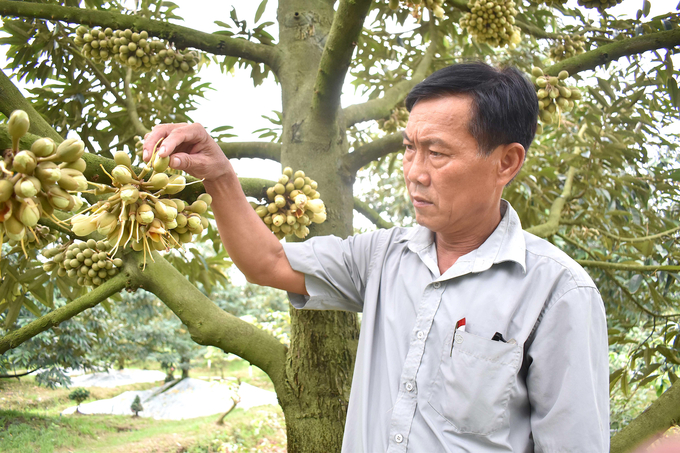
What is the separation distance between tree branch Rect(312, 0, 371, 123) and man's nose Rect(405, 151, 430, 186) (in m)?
0.62

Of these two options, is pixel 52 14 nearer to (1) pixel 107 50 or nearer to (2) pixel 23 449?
(1) pixel 107 50

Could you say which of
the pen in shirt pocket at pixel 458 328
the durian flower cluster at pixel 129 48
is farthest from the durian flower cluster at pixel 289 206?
the durian flower cluster at pixel 129 48

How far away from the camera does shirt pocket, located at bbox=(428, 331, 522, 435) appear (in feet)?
4.14

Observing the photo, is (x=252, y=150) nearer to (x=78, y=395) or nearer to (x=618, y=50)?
(x=618, y=50)

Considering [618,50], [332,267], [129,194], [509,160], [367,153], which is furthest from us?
[367,153]

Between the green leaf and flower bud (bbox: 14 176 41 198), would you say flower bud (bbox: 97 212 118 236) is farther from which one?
the green leaf

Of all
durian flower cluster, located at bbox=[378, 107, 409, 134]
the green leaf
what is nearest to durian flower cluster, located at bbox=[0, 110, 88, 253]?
the green leaf

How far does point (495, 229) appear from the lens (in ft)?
5.01

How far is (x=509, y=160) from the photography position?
1462mm

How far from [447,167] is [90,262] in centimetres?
149

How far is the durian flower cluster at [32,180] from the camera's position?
74cm

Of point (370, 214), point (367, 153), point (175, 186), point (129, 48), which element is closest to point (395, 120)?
point (370, 214)

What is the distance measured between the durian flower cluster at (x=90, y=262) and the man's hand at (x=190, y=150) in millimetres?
910

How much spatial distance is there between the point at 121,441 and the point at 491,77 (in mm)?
6276
